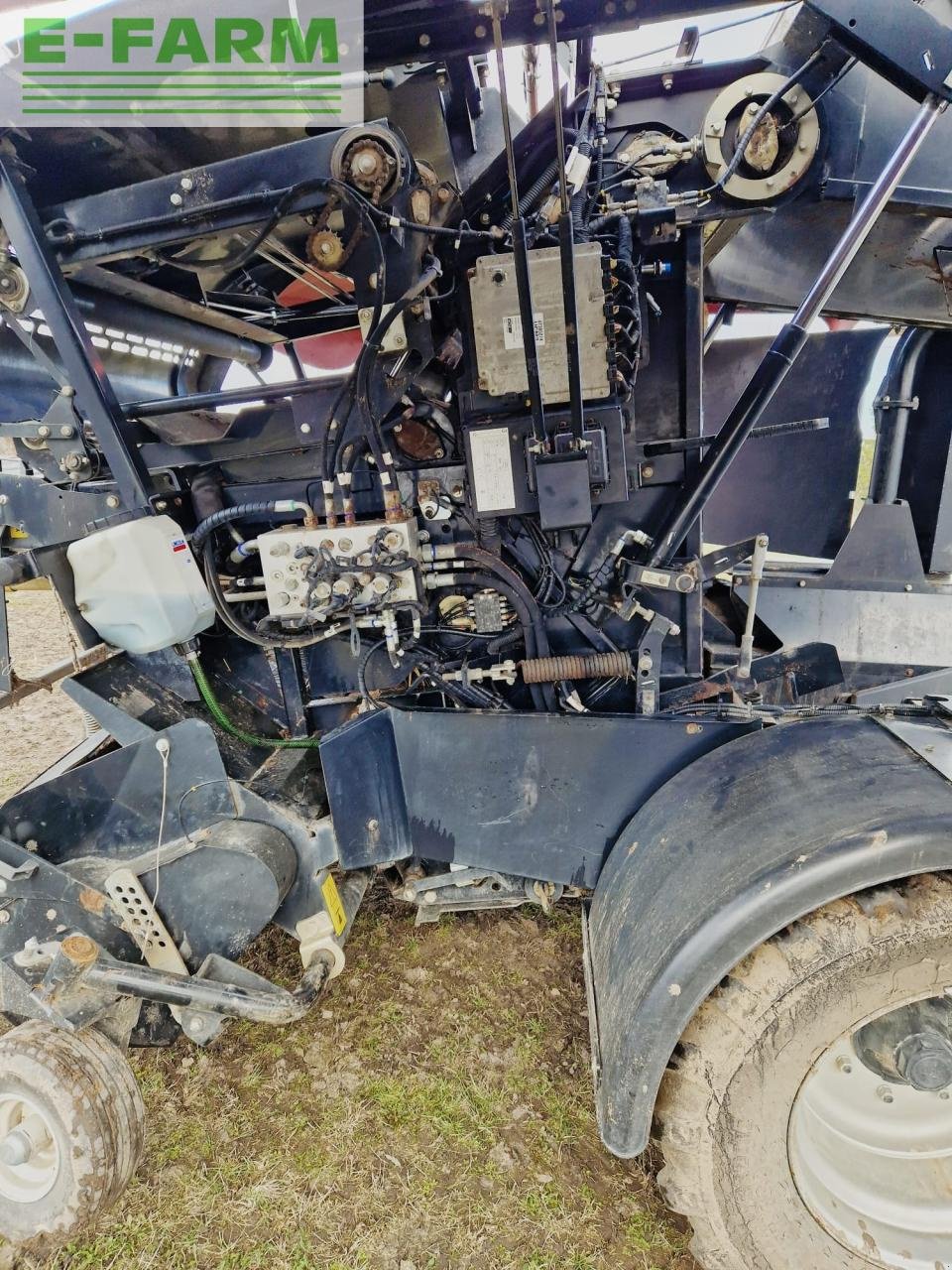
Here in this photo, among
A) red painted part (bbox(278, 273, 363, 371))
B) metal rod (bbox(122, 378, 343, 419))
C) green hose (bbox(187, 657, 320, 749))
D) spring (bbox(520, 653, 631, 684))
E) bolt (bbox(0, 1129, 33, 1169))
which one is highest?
red painted part (bbox(278, 273, 363, 371))

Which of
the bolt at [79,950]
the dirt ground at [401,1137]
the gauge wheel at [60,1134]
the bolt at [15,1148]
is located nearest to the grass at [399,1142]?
the dirt ground at [401,1137]

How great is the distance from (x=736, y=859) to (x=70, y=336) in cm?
206

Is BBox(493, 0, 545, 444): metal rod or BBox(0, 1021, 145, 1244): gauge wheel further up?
BBox(493, 0, 545, 444): metal rod

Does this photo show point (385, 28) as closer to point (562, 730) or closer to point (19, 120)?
point (19, 120)

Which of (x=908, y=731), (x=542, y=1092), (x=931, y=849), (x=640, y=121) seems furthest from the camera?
(x=542, y=1092)

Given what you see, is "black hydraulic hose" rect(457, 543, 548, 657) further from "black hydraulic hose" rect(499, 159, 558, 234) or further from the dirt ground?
the dirt ground

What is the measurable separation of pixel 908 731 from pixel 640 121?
5.81 feet

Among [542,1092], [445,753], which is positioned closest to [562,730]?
[445,753]

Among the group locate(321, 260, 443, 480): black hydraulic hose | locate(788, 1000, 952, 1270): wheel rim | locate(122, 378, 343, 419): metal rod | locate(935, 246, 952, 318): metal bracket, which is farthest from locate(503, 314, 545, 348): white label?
locate(788, 1000, 952, 1270): wheel rim

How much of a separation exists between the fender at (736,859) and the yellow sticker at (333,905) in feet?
2.72

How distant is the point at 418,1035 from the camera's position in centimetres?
235

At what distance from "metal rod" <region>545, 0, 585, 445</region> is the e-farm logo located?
19.0 inches

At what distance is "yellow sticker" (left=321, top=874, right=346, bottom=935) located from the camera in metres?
2.09

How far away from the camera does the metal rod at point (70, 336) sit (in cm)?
157
